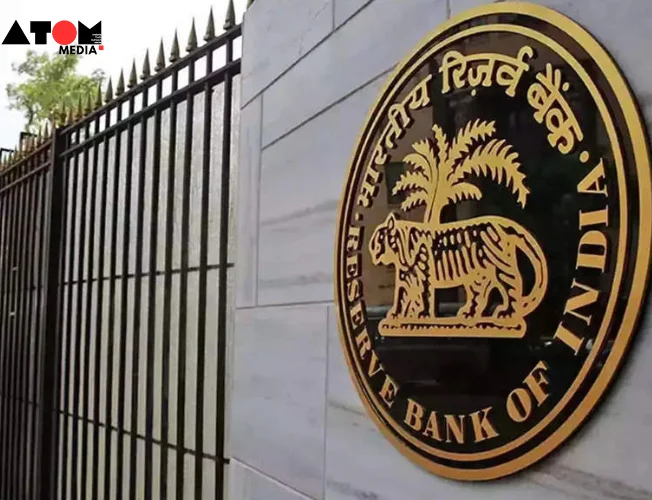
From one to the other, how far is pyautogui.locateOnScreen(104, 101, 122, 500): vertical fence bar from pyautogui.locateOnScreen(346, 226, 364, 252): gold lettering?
2286 millimetres

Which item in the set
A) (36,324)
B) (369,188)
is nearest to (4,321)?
(36,324)

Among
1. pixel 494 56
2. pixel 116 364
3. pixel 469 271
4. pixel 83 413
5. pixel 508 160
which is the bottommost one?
pixel 83 413

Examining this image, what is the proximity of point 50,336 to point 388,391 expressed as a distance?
3441 millimetres

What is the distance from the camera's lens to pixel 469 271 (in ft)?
4.97

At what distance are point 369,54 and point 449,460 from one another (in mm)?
955

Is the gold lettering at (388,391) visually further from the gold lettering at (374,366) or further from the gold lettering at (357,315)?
the gold lettering at (357,315)

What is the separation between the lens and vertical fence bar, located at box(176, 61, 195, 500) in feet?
10.3

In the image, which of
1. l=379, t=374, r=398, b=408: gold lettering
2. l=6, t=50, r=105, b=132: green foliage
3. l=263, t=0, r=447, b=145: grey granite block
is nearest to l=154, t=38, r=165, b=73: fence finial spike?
A: l=263, t=0, r=447, b=145: grey granite block

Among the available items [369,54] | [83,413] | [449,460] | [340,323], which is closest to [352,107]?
[369,54]

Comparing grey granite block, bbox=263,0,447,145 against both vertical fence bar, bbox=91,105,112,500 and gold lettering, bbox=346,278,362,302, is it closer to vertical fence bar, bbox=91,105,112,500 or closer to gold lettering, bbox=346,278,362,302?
gold lettering, bbox=346,278,362,302

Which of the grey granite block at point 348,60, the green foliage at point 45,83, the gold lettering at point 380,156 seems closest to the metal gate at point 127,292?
the grey granite block at point 348,60

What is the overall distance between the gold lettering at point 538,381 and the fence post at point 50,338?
150 inches

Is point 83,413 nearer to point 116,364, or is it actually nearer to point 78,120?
point 116,364

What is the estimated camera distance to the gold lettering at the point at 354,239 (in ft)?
6.12
